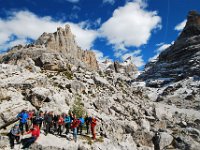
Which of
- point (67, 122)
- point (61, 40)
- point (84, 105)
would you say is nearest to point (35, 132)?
point (67, 122)

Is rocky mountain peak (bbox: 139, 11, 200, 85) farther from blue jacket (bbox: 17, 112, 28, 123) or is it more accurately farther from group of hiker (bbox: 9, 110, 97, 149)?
blue jacket (bbox: 17, 112, 28, 123)

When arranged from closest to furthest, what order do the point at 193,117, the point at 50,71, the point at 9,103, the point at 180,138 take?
the point at 9,103 < the point at 180,138 < the point at 50,71 < the point at 193,117

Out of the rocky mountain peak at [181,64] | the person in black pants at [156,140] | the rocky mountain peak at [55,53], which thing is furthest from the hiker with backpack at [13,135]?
the rocky mountain peak at [181,64]

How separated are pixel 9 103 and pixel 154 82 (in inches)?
5285

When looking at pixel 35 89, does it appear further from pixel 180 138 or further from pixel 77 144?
pixel 180 138

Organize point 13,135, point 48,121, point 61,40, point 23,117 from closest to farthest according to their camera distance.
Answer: point 13,135, point 23,117, point 48,121, point 61,40

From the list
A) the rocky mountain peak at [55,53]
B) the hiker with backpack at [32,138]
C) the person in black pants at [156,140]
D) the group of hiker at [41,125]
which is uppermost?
the rocky mountain peak at [55,53]

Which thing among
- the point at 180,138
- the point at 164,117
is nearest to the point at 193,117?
the point at 164,117

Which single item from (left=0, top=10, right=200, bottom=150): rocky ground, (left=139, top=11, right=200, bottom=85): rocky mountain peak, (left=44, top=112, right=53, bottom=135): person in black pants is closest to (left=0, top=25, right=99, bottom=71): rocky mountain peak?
(left=0, top=10, right=200, bottom=150): rocky ground

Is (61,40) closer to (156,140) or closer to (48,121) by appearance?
(156,140)

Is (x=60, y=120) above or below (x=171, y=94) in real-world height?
below

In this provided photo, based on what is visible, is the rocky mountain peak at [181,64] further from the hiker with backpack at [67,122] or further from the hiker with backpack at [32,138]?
the hiker with backpack at [32,138]

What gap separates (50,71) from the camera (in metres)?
43.7

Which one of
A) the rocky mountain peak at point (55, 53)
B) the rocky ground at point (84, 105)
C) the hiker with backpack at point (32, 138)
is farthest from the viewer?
the rocky mountain peak at point (55, 53)
